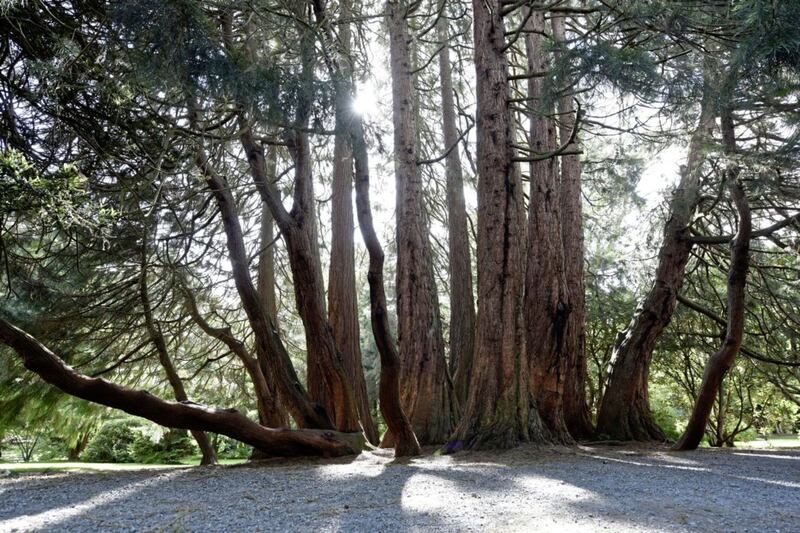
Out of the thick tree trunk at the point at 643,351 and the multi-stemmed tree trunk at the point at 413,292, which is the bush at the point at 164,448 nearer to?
the multi-stemmed tree trunk at the point at 413,292

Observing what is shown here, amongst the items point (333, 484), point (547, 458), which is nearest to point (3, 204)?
point (333, 484)

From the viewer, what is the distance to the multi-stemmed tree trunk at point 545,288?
6.69 metres

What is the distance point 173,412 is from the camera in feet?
16.2

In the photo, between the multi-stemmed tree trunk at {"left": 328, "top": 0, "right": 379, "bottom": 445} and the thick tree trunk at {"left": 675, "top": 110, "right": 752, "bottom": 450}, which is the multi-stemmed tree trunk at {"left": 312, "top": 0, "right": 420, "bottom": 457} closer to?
the multi-stemmed tree trunk at {"left": 328, "top": 0, "right": 379, "bottom": 445}

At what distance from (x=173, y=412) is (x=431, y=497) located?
2570 mm

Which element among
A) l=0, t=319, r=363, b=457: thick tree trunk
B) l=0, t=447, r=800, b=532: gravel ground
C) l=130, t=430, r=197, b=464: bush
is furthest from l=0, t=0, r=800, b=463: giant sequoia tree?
l=130, t=430, r=197, b=464: bush

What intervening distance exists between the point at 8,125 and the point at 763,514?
5.41m

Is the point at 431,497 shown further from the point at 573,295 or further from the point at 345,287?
the point at 573,295

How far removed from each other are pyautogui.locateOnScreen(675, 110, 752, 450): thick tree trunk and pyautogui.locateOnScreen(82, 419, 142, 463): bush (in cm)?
1322

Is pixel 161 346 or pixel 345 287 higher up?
pixel 345 287

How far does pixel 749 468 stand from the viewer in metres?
4.86

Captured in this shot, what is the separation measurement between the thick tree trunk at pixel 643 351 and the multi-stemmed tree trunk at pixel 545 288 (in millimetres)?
1011

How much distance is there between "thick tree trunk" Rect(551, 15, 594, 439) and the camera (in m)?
Answer: 7.11

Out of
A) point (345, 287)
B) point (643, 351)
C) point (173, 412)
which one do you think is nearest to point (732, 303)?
point (643, 351)
